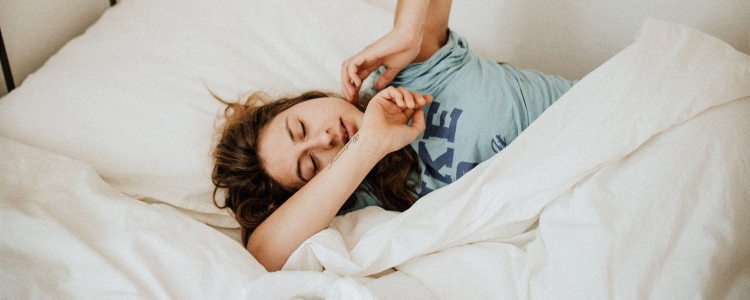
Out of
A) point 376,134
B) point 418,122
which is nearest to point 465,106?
point 418,122

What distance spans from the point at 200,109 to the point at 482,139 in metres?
0.60

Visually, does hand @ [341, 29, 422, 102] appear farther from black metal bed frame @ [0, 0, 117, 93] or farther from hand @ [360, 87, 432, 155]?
black metal bed frame @ [0, 0, 117, 93]

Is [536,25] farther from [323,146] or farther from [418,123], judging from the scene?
[323,146]

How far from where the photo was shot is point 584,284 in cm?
74

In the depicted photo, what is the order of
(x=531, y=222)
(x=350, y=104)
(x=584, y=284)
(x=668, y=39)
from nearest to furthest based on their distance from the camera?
(x=584, y=284)
(x=531, y=222)
(x=668, y=39)
(x=350, y=104)

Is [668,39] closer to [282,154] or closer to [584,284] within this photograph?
[584,284]

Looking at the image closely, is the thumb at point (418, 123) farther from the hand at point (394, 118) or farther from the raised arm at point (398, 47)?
the raised arm at point (398, 47)

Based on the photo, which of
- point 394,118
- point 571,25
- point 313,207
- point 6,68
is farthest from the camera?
point 571,25

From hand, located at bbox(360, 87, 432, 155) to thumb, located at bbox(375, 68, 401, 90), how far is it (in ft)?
0.37

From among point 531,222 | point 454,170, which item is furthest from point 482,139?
point 531,222

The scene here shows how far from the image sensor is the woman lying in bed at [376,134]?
1.02 metres

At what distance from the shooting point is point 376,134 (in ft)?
3.35

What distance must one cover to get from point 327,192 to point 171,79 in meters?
0.48

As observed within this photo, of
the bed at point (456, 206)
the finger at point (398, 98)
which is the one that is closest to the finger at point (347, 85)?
the finger at point (398, 98)
